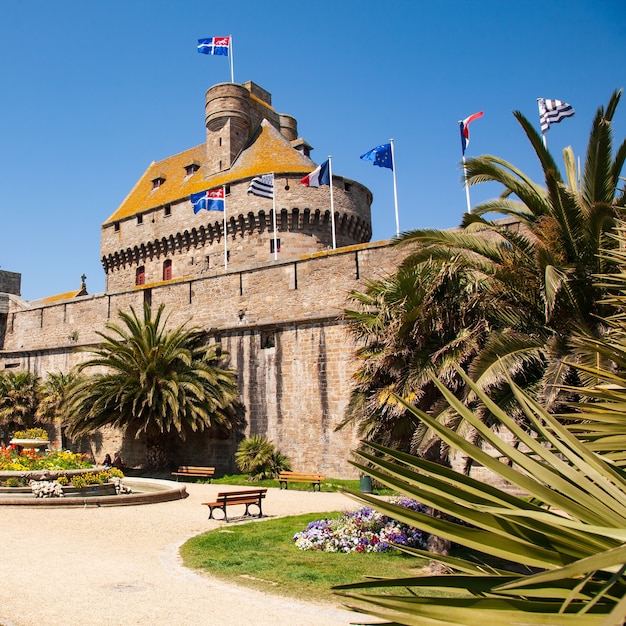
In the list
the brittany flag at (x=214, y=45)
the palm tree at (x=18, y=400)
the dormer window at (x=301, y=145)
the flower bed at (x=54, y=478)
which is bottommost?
the flower bed at (x=54, y=478)

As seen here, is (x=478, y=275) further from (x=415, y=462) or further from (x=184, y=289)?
(x=184, y=289)

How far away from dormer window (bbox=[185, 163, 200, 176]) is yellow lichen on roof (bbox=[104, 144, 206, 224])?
0.28 metres

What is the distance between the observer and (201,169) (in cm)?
3691

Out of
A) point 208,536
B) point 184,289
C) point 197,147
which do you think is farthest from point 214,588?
point 197,147

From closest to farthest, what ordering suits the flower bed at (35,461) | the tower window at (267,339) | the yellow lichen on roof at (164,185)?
the flower bed at (35,461) < the tower window at (267,339) < the yellow lichen on roof at (164,185)

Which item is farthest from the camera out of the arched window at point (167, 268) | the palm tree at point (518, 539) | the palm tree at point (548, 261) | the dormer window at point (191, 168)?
the dormer window at point (191, 168)

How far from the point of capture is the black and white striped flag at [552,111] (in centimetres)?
1897

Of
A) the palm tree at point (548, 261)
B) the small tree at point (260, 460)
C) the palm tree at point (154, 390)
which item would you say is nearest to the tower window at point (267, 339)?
the palm tree at point (154, 390)

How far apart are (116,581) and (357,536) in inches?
147

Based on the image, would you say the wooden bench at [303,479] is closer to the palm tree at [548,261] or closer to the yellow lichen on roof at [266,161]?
the palm tree at [548,261]

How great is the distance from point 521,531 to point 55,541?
9.12 meters

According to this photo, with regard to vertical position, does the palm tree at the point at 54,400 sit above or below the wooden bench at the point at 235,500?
above

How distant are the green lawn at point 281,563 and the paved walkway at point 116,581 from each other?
29cm

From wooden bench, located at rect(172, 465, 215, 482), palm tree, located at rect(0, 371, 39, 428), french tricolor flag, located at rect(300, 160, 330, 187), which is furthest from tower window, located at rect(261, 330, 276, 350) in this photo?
palm tree, located at rect(0, 371, 39, 428)
